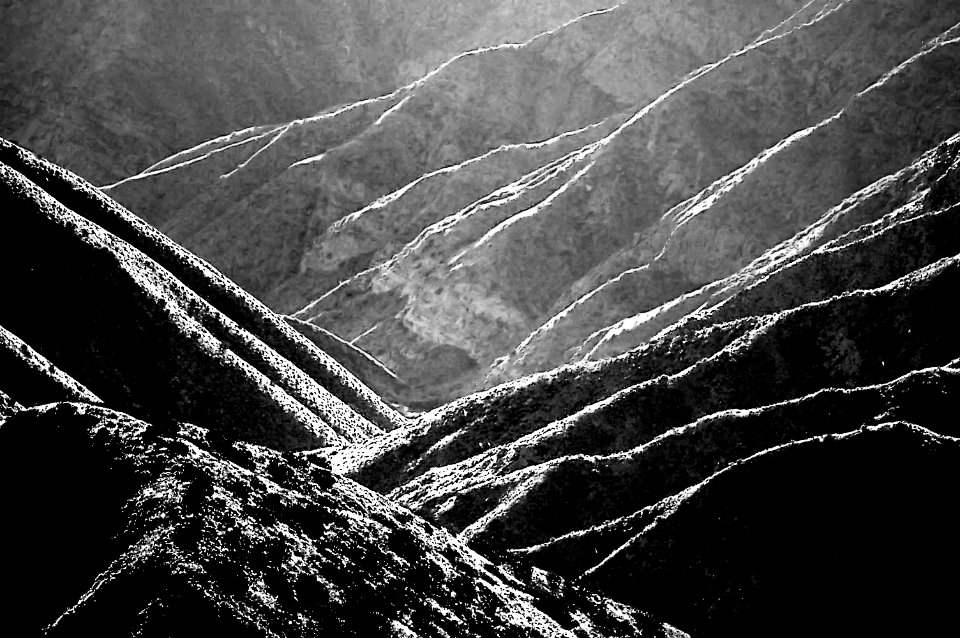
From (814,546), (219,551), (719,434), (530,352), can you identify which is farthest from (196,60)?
(219,551)

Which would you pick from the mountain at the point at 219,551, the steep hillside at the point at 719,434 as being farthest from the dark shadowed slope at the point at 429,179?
the mountain at the point at 219,551

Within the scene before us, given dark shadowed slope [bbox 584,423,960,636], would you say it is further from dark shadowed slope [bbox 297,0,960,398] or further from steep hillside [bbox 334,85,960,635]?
dark shadowed slope [bbox 297,0,960,398]

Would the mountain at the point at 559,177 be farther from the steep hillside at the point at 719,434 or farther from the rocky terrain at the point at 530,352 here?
the steep hillside at the point at 719,434

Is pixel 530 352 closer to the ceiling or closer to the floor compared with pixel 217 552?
closer to the ceiling

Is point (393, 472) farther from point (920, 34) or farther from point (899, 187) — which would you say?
point (920, 34)

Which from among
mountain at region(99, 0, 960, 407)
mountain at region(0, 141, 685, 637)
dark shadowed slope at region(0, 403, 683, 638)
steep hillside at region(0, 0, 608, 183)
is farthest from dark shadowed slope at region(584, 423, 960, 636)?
steep hillside at region(0, 0, 608, 183)

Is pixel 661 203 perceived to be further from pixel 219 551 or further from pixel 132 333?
pixel 219 551
